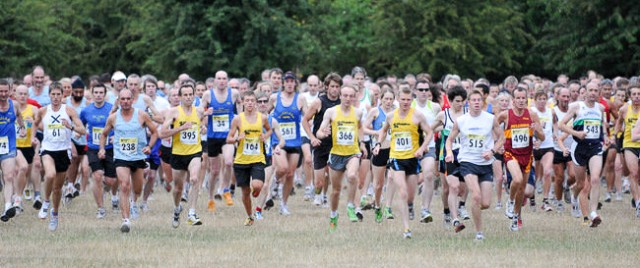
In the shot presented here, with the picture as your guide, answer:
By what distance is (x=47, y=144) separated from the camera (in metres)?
16.4

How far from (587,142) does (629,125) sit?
2.95 ft

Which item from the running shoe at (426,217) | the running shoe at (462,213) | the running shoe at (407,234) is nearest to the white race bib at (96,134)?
the running shoe at (426,217)

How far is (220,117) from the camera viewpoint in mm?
19766

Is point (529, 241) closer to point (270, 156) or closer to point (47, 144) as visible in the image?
point (270, 156)

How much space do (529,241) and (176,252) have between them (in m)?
3.89

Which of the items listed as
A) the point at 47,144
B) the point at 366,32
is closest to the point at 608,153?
the point at 47,144

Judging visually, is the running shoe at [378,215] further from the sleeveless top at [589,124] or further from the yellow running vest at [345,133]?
the sleeveless top at [589,124]

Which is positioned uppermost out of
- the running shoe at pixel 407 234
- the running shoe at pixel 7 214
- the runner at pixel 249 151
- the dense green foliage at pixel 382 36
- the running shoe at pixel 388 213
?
the dense green foliage at pixel 382 36

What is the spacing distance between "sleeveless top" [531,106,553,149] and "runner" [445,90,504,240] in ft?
10.7

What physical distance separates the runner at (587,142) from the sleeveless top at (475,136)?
2.23 m

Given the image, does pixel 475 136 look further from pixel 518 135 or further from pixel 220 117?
pixel 220 117

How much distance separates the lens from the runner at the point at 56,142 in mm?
16234

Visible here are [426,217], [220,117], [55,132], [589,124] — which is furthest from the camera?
[220,117]

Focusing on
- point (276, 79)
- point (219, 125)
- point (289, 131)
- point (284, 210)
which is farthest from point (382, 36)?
point (284, 210)
